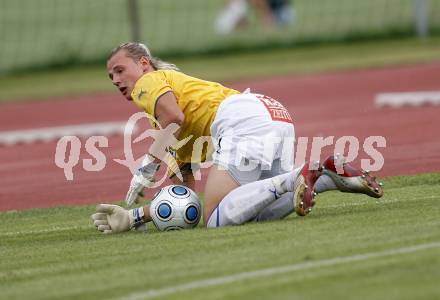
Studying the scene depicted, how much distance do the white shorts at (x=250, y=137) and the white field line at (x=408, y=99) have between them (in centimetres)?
866

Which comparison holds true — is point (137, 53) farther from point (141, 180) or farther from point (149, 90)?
point (141, 180)

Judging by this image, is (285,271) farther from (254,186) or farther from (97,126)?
(97,126)

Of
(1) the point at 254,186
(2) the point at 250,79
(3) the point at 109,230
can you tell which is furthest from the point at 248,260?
(2) the point at 250,79

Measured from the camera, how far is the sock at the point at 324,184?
891 cm

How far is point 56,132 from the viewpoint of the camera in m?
18.4

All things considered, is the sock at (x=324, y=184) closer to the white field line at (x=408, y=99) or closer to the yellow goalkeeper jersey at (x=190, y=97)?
the yellow goalkeeper jersey at (x=190, y=97)

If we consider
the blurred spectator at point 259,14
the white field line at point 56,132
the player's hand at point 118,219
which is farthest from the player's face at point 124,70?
the blurred spectator at point 259,14

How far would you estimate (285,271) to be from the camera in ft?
23.0

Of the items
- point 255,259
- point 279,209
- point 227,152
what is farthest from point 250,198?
point 255,259

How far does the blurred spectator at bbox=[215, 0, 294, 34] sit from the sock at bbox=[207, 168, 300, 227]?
73.1 feet

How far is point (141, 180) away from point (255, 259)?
2.11 m

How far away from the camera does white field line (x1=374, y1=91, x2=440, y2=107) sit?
707 inches

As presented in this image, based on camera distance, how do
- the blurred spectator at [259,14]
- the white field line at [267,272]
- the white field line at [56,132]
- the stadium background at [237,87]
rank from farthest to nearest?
1. the blurred spectator at [259,14]
2. the white field line at [56,132]
3. the stadium background at [237,87]
4. the white field line at [267,272]

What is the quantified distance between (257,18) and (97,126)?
1500 centimetres
